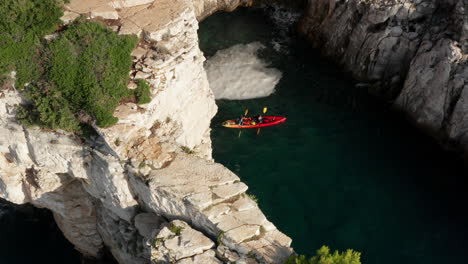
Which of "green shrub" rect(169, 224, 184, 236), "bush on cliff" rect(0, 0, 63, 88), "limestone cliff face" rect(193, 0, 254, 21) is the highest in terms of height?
"bush on cliff" rect(0, 0, 63, 88)

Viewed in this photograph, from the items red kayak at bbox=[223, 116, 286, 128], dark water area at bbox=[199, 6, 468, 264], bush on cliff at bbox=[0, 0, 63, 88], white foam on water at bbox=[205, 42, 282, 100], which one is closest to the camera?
bush on cliff at bbox=[0, 0, 63, 88]

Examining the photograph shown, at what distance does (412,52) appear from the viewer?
36.1 m

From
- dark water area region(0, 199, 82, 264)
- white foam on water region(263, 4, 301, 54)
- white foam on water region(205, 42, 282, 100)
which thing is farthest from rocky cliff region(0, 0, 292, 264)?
white foam on water region(263, 4, 301, 54)

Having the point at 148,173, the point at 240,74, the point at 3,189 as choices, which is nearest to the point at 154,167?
the point at 148,173

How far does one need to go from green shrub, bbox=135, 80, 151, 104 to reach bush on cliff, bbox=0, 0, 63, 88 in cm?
438

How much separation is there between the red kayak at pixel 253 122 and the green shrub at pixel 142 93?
1226cm

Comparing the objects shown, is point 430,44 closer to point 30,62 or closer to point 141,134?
point 141,134

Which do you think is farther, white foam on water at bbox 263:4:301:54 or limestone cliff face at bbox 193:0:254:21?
limestone cliff face at bbox 193:0:254:21

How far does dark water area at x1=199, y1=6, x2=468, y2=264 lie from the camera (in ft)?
92.9

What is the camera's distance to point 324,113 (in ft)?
120

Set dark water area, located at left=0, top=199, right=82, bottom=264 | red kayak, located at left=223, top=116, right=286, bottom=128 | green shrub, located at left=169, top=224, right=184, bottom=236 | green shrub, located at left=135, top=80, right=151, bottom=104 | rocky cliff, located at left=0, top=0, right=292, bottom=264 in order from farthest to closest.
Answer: red kayak, located at left=223, top=116, right=286, bottom=128 < dark water area, located at left=0, top=199, right=82, bottom=264 < green shrub, located at left=135, top=80, right=151, bottom=104 < green shrub, located at left=169, top=224, right=184, bottom=236 < rocky cliff, located at left=0, top=0, right=292, bottom=264

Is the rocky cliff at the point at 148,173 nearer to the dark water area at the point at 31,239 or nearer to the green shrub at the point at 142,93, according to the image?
the green shrub at the point at 142,93

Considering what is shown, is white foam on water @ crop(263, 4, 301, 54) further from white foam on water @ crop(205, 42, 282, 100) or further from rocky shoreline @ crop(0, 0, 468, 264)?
rocky shoreline @ crop(0, 0, 468, 264)

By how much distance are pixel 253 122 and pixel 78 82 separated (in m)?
14.7
